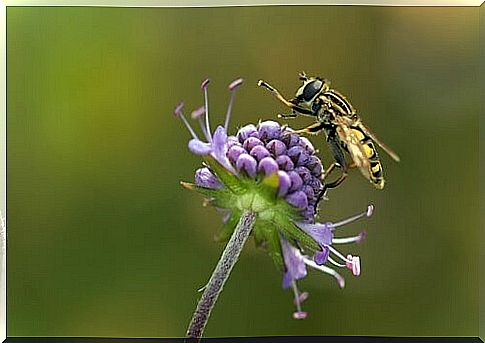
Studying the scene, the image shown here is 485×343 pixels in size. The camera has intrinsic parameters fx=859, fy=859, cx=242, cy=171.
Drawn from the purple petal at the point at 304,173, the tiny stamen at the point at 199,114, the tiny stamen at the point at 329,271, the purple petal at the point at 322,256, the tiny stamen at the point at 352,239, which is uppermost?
the tiny stamen at the point at 199,114

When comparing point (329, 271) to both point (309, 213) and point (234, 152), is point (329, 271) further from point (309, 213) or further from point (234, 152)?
point (234, 152)

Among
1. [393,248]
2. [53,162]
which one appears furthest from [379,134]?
[53,162]

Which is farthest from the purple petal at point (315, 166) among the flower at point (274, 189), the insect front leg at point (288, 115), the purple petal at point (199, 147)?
the purple petal at point (199, 147)

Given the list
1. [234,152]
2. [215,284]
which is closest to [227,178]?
[234,152]

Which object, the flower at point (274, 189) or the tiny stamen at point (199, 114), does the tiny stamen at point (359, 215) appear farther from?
A: the tiny stamen at point (199, 114)

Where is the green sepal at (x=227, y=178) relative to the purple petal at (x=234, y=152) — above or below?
below
